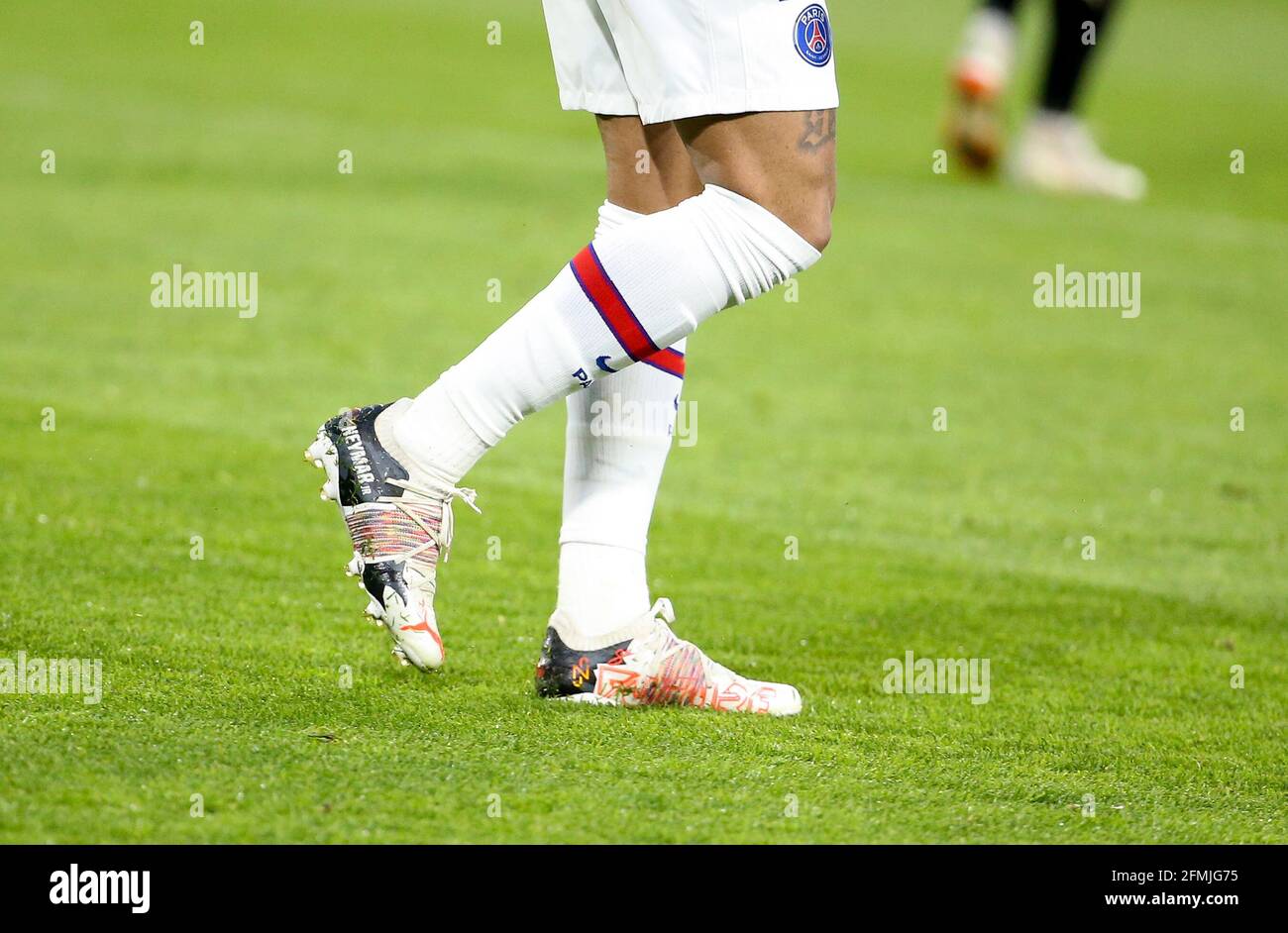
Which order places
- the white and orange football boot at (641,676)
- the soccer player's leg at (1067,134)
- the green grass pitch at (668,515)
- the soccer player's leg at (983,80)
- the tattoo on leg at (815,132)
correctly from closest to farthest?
the green grass pitch at (668,515) → the tattoo on leg at (815,132) → the white and orange football boot at (641,676) → the soccer player's leg at (983,80) → the soccer player's leg at (1067,134)

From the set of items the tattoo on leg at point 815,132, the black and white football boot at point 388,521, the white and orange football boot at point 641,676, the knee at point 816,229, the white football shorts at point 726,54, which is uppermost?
the white football shorts at point 726,54

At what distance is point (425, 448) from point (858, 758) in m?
0.74

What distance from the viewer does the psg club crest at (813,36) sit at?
231cm

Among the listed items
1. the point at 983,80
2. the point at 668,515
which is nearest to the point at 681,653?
the point at 668,515

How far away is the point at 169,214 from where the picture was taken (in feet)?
26.0

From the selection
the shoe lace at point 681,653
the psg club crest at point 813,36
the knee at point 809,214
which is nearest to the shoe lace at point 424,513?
the shoe lace at point 681,653

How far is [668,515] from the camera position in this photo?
13.8ft

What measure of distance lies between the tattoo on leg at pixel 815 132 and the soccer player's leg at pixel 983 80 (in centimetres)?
820

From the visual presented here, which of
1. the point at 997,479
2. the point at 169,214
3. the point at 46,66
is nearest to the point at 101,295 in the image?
the point at 169,214

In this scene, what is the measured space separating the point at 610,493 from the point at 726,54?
0.71 m

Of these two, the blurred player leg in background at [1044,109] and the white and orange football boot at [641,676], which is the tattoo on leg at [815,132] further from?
the blurred player leg in background at [1044,109]

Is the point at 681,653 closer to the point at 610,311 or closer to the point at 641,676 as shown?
the point at 641,676

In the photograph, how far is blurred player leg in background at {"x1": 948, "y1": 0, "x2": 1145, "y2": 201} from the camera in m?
10.3
